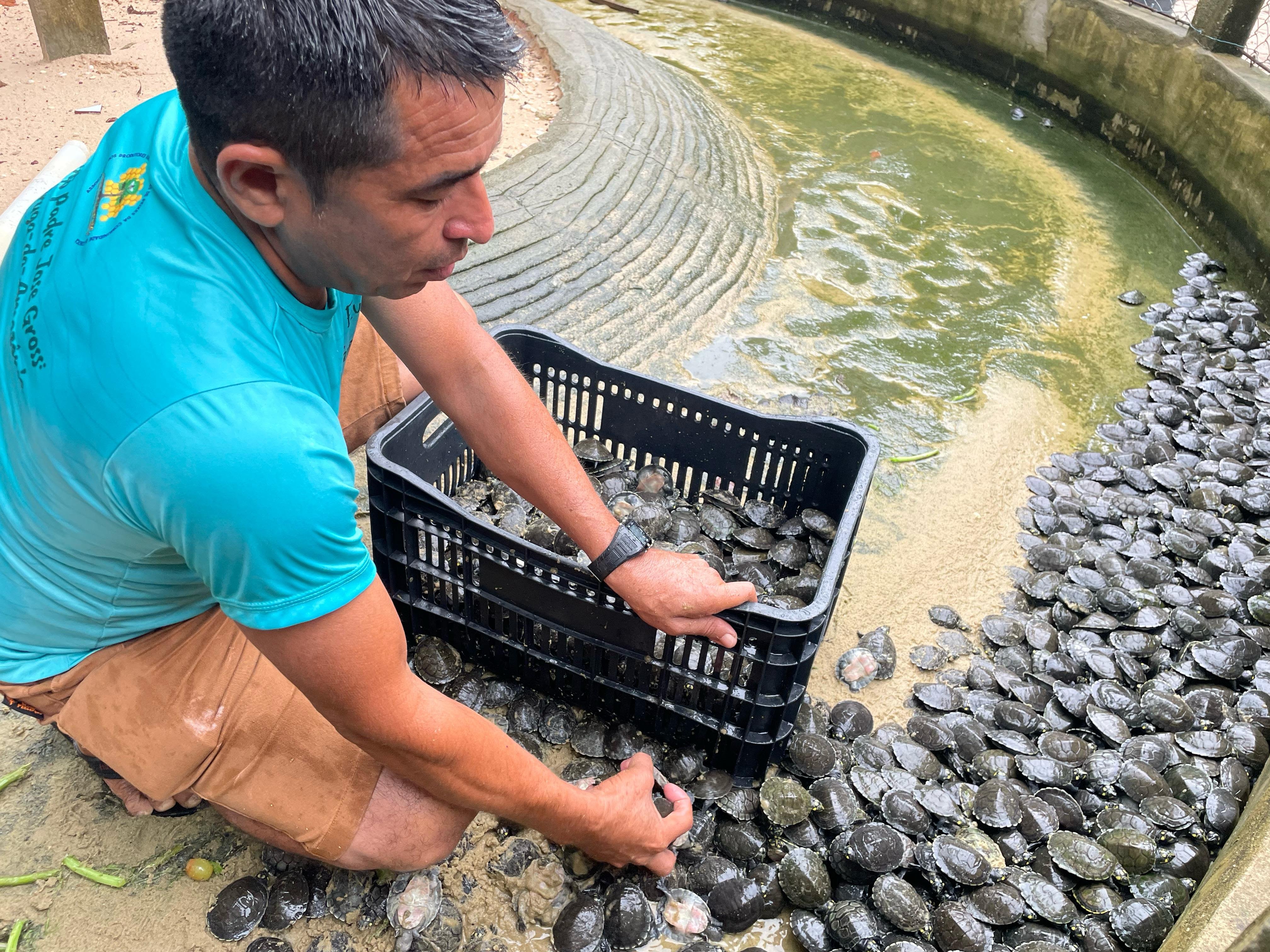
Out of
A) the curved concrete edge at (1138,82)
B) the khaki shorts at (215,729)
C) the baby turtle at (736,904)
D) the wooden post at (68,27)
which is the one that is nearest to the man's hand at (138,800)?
the khaki shorts at (215,729)

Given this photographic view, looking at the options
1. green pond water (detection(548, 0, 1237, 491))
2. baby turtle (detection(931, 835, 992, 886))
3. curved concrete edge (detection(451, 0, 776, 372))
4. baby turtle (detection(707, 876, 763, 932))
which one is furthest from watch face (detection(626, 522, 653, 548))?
curved concrete edge (detection(451, 0, 776, 372))

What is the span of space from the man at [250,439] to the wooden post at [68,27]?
17.3ft

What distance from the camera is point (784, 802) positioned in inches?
91.1

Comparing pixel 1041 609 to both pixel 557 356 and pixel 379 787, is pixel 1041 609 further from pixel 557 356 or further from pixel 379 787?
pixel 379 787

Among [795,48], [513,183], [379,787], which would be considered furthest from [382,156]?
[795,48]

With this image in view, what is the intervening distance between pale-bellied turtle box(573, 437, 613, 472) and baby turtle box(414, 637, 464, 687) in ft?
2.85

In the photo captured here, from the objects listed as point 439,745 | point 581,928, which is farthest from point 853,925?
point 439,745

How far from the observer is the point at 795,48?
922 centimetres

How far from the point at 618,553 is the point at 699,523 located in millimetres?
920

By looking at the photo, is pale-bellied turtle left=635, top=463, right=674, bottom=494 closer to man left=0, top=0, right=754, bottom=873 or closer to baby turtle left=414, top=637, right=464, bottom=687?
baby turtle left=414, top=637, right=464, bottom=687

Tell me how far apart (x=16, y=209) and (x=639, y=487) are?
246 centimetres

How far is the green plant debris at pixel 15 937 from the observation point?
6.43 feet

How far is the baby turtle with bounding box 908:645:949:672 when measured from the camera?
9.67 ft

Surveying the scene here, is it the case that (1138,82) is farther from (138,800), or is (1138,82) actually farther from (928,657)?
(138,800)
